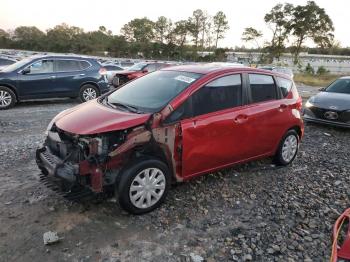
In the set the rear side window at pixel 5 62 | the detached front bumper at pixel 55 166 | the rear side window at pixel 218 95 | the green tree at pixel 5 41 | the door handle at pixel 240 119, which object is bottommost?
the detached front bumper at pixel 55 166

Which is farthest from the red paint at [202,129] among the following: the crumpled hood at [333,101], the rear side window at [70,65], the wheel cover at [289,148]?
the rear side window at [70,65]

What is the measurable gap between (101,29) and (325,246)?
79.9 meters

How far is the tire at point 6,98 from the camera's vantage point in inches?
423

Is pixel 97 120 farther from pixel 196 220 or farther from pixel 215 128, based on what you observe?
pixel 196 220

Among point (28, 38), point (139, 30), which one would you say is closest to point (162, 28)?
point (139, 30)

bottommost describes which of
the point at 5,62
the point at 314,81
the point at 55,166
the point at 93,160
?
the point at 314,81

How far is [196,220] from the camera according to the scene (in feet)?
13.8

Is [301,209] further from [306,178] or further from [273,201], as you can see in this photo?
[306,178]

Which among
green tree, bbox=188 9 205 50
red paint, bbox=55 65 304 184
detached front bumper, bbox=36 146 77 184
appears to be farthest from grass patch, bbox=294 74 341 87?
green tree, bbox=188 9 205 50

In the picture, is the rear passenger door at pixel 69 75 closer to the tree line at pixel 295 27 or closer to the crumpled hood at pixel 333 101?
the crumpled hood at pixel 333 101

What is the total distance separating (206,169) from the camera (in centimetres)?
479

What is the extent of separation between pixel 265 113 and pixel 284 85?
0.88 metres

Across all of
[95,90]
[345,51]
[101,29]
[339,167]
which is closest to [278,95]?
[339,167]

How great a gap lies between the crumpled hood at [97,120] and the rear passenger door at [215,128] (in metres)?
0.64
